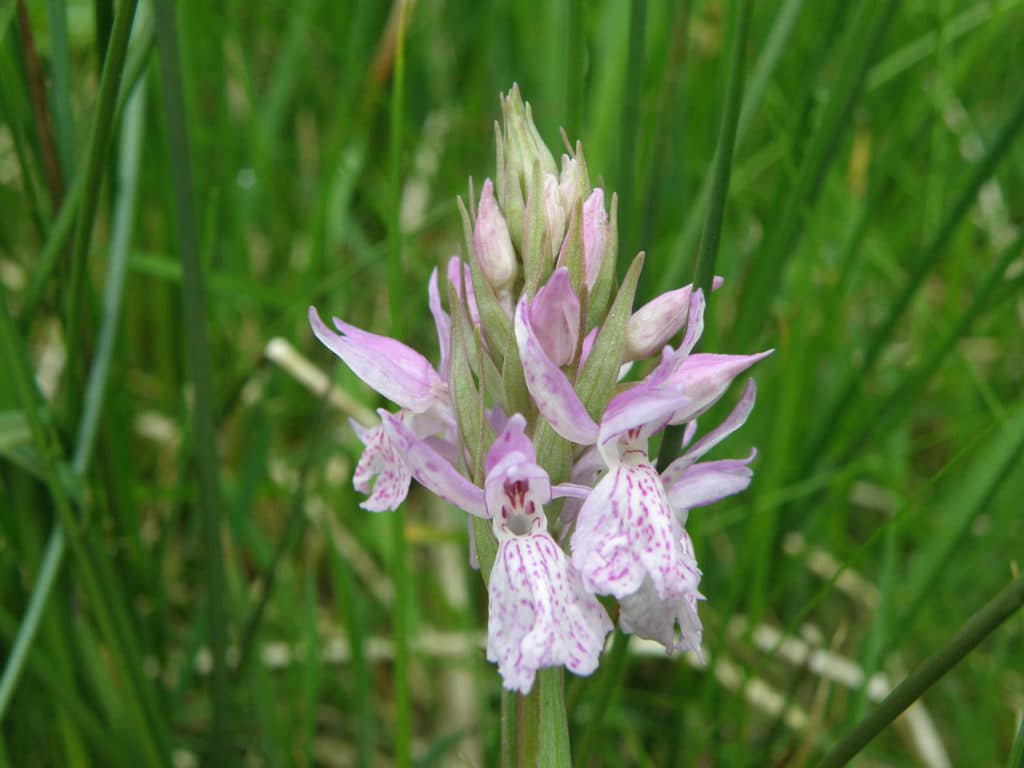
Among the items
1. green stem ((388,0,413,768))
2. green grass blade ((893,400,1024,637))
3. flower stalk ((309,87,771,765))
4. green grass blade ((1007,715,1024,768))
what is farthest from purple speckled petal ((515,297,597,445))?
green grass blade ((893,400,1024,637))

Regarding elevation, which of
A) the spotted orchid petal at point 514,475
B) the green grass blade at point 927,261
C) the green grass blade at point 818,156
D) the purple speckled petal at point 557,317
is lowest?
the spotted orchid petal at point 514,475

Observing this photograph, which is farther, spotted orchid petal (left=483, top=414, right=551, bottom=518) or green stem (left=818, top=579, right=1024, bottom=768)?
spotted orchid petal (left=483, top=414, right=551, bottom=518)

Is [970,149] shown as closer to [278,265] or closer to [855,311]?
[855,311]

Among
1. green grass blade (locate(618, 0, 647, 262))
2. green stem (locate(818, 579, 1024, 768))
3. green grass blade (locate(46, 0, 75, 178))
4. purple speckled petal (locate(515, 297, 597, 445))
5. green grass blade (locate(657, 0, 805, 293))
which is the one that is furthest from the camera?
green grass blade (locate(657, 0, 805, 293))

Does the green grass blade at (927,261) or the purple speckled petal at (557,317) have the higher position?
the green grass blade at (927,261)

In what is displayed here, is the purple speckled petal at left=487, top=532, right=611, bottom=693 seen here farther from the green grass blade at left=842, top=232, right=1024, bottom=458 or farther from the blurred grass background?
the green grass blade at left=842, top=232, right=1024, bottom=458

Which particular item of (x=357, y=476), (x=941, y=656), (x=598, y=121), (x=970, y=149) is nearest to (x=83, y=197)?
(x=357, y=476)

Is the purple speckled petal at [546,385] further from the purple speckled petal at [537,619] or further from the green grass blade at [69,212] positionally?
the green grass blade at [69,212]

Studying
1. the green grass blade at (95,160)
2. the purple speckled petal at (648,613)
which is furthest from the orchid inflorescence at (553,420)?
the green grass blade at (95,160)

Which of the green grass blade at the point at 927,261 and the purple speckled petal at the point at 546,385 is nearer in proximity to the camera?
the purple speckled petal at the point at 546,385
